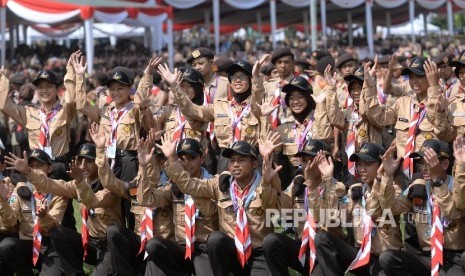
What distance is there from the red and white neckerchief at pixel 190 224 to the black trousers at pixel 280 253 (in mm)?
747

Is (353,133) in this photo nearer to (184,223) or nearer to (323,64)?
(323,64)

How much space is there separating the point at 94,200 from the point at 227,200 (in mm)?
1367

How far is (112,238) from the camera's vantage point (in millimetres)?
10008

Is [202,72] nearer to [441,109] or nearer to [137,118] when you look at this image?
[137,118]

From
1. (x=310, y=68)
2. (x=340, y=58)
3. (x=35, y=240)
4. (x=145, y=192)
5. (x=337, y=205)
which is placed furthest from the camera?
(x=310, y=68)

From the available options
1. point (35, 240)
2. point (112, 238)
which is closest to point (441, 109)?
point (112, 238)

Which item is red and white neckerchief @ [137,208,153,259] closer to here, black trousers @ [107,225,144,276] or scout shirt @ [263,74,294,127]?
black trousers @ [107,225,144,276]

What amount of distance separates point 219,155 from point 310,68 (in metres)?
3.58

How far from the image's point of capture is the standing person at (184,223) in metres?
9.72

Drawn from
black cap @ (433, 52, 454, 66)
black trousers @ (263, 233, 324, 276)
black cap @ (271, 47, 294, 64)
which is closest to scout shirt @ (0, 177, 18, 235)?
black trousers @ (263, 233, 324, 276)

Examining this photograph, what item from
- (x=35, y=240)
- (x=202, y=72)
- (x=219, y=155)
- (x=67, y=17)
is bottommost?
(x=35, y=240)

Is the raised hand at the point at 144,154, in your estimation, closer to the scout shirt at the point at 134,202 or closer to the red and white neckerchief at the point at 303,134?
the scout shirt at the point at 134,202

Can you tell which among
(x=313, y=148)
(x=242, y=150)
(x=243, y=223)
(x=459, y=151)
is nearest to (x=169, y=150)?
(x=242, y=150)

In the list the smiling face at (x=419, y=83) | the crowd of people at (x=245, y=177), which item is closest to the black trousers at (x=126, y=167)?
the crowd of people at (x=245, y=177)
